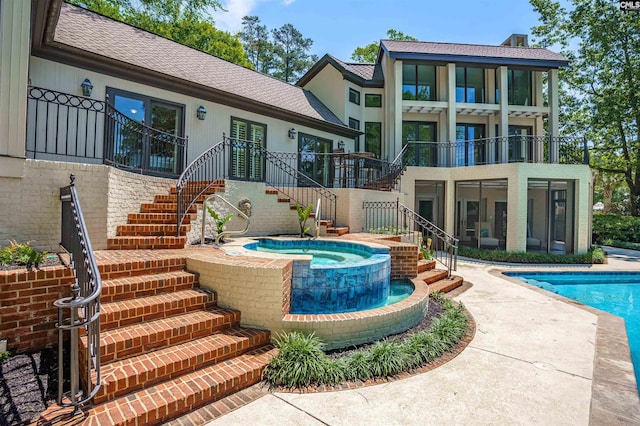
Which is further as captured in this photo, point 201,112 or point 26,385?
point 201,112

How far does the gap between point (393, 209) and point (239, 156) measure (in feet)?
19.8

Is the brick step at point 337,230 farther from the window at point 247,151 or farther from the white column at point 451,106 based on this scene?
the white column at point 451,106

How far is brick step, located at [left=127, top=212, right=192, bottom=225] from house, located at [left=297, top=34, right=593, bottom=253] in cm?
1055

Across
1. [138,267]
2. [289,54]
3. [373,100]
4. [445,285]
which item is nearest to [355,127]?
[373,100]

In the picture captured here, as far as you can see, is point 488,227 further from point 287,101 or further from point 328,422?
point 328,422

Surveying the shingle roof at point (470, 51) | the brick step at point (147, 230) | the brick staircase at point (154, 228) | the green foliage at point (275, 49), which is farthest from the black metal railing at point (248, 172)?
the green foliage at point (275, 49)

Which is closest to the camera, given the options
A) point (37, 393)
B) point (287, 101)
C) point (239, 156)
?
point (37, 393)

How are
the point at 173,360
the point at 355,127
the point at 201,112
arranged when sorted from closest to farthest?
the point at 173,360 → the point at 201,112 → the point at 355,127

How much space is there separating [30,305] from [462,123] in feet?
60.3

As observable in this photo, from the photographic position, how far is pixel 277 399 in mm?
3291

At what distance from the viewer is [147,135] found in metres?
7.78

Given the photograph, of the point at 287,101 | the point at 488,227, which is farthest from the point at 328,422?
the point at 488,227

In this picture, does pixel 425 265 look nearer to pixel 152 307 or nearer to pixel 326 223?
pixel 326 223

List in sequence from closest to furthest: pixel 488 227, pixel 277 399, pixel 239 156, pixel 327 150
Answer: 1. pixel 277 399
2. pixel 239 156
3. pixel 327 150
4. pixel 488 227
